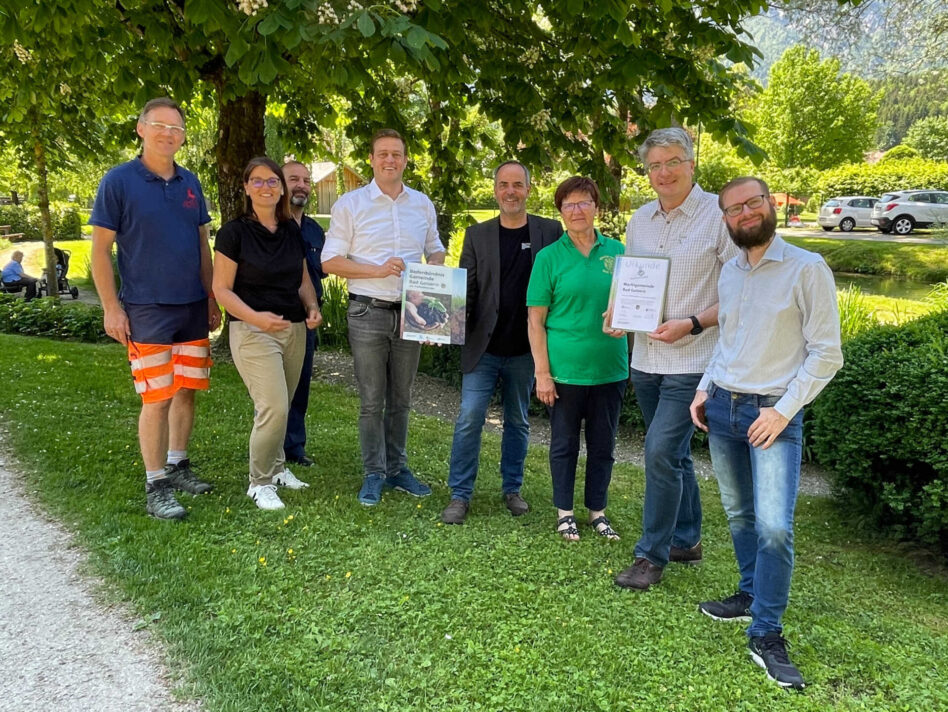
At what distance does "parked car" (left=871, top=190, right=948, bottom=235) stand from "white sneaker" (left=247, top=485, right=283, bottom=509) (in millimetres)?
34337

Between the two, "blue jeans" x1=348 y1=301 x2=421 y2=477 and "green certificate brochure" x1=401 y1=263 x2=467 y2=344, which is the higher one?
"green certificate brochure" x1=401 y1=263 x2=467 y2=344

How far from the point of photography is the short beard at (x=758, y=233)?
308 cm

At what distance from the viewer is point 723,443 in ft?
11.0

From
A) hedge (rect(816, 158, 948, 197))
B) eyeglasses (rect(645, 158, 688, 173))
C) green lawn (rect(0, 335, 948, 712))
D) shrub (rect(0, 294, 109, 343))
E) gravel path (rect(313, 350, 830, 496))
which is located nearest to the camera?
green lawn (rect(0, 335, 948, 712))

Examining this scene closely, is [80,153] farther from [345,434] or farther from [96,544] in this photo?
[96,544]

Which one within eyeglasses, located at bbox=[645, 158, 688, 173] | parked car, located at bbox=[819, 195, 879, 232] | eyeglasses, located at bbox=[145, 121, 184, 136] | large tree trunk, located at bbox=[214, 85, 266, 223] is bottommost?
eyeglasses, located at bbox=[645, 158, 688, 173]

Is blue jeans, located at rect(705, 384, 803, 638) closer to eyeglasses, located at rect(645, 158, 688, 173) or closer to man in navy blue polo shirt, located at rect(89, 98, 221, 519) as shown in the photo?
eyeglasses, located at rect(645, 158, 688, 173)

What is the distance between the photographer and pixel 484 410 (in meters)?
4.77

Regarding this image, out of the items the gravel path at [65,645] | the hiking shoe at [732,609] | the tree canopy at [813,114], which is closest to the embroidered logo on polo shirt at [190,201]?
the gravel path at [65,645]

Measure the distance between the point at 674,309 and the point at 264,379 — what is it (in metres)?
2.54

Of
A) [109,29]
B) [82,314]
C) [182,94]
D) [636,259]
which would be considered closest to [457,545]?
[636,259]

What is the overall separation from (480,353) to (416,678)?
2115mm

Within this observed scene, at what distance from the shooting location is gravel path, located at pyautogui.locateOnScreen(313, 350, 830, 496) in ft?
24.6

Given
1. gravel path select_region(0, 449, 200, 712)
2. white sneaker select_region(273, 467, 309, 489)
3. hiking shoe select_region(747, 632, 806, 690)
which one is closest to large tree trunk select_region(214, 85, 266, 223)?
white sneaker select_region(273, 467, 309, 489)
